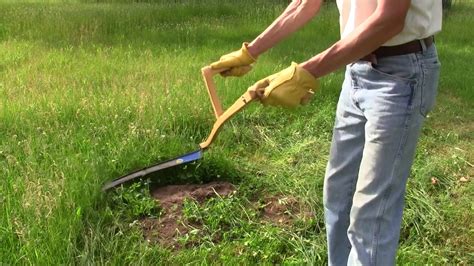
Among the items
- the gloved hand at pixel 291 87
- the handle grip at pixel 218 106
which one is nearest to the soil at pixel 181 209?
the handle grip at pixel 218 106

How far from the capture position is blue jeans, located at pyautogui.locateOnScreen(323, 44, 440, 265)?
2.01 metres

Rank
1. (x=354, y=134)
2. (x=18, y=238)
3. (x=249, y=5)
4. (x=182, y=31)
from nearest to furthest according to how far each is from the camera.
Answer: (x=354, y=134)
(x=18, y=238)
(x=182, y=31)
(x=249, y=5)

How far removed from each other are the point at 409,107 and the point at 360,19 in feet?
1.15

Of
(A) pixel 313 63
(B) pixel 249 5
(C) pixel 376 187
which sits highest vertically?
(A) pixel 313 63

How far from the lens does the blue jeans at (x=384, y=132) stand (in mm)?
2010

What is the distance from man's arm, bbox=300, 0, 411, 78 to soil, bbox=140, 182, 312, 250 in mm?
1446

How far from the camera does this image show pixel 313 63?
204 cm

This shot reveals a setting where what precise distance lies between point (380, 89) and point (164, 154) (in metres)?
2.12

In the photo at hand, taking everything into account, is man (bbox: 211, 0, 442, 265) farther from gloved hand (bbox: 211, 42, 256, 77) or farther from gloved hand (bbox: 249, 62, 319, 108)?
gloved hand (bbox: 211, 42, 256, 77)

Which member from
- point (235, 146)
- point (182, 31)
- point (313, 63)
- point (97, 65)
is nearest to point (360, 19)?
point (313, 63)

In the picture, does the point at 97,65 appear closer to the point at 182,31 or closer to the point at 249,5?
the point at 182,31

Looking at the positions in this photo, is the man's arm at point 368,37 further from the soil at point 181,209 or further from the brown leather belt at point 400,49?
the soil at point 181,209

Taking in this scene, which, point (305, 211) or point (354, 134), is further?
point (305, 211)

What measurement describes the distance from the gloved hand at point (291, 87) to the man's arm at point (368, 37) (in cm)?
3
